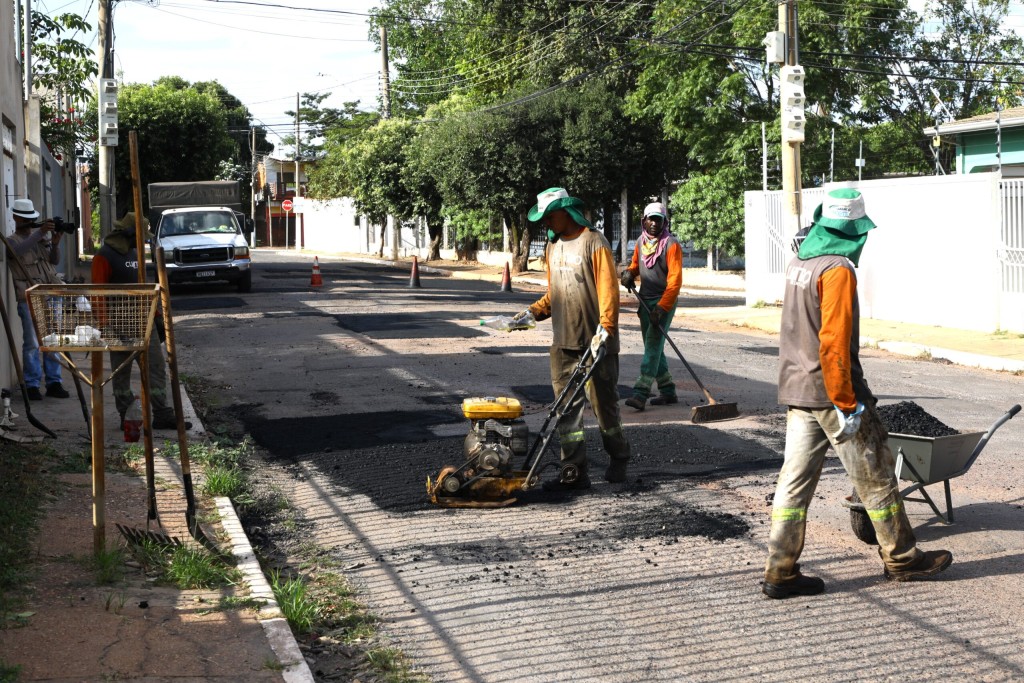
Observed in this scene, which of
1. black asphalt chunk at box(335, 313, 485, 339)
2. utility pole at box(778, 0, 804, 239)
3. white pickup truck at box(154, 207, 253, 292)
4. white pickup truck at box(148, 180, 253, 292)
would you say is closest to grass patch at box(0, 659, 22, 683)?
black asphalt chunk at box(335, 313, 485, 339)

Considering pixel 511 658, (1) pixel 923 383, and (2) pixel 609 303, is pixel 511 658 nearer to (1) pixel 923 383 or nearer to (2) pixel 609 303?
(2) pixel 609 303

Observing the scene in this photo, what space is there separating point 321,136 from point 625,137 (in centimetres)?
6205

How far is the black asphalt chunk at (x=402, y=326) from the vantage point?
16.9 m

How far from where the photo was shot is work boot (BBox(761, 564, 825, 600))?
5395 millimetres

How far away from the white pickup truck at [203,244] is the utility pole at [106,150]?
3.79 feet

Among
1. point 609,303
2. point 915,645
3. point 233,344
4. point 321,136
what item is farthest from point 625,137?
point 321,136

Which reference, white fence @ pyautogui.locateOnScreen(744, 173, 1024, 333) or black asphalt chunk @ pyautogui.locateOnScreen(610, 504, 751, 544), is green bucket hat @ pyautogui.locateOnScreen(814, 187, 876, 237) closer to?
black asphalt chunk @ pyautogui.locateOnScreen(610, 504, 751, 544)

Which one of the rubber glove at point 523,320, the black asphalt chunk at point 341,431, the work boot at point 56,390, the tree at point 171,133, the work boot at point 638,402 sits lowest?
the black asphalt chunk at point 341,431

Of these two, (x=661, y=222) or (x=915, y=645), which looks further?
(x=661, y=222)

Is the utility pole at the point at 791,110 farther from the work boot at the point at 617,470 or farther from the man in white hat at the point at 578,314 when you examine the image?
the work boot at the point at 617,470

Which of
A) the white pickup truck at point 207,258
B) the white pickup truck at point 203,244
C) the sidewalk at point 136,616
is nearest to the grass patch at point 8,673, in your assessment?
the sidewalk at point 136,616

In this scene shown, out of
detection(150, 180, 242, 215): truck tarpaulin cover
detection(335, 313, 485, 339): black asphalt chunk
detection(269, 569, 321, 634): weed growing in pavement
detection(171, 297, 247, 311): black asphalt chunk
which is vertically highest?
detection(150, 180, 242, 215): truck tarpaulin cover

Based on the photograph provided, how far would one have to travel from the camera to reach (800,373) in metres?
5.48

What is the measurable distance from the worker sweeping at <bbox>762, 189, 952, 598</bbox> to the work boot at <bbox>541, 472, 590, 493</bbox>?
6.96 feet
